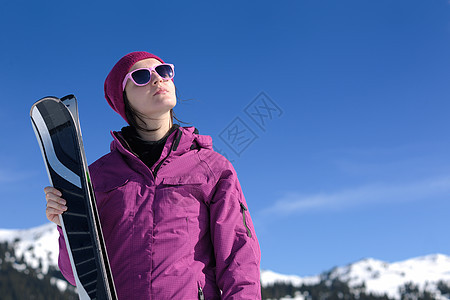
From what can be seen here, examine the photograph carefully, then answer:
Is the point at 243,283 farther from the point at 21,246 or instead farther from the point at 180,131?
the point at 21,246

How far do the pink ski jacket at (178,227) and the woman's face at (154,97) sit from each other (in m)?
0.23

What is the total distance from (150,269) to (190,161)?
0.76m

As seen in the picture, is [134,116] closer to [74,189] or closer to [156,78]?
[156,78]

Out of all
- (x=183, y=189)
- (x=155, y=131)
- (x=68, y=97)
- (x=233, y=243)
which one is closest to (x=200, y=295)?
(x=233, y=243)

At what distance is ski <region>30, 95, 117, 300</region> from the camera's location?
3.00 meters

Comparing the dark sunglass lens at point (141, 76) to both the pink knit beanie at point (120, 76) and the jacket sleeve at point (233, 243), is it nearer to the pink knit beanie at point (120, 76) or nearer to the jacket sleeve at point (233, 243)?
the pink knit beanie at point (120, 76)

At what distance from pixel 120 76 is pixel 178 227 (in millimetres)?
1325

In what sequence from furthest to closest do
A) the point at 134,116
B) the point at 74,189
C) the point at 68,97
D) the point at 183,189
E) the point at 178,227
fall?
the point at 134,116 < the point at 68,97 < the point at 74,189 < the point at 183,189 < the point at 178,227

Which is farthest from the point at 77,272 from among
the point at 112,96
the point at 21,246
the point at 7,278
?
the point at 21,246

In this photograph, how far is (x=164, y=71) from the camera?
3.54 metres

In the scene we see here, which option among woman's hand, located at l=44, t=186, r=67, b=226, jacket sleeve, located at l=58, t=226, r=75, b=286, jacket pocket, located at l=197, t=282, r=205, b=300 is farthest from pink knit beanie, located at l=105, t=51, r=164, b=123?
jacket pocket, located at l=197, t=282, r=205, b=300

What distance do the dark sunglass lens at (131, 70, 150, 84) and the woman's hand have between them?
0.96 meters

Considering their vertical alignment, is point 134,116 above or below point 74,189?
above

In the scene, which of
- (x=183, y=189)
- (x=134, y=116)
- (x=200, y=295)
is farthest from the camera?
(x=134, y=116)
